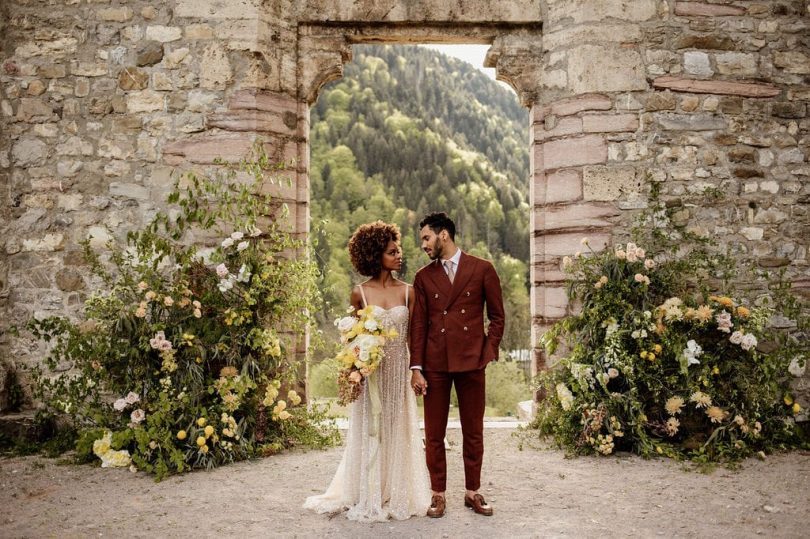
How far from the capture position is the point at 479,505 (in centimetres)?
380

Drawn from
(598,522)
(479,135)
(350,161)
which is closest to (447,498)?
(598,522)

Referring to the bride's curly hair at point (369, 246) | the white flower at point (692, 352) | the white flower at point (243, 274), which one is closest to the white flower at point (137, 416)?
the white flower at point (243, 274)

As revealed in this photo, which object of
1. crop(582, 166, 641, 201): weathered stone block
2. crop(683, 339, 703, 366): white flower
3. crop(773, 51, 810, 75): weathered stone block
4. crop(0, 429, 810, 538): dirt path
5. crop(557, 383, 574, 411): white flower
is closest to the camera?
crop(0, 429, 810, 538): dirt path

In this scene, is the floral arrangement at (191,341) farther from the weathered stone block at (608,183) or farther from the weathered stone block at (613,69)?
the weathered stone block at (613,69)

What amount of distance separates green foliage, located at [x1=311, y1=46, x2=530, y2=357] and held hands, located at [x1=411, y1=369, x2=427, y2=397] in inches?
536

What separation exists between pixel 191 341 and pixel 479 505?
8.12ft

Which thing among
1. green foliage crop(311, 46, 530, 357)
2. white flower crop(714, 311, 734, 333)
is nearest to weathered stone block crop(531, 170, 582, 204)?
white flower crop(714, 311, 734, 333)

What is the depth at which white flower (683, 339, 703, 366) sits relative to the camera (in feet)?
16.4

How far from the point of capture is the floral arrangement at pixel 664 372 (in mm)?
5012

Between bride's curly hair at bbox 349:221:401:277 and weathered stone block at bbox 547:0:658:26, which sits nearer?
bride's curly hair at bbox 349:221:401:277

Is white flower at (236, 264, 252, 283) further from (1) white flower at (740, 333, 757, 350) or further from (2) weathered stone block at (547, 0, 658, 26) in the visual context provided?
(1) white flower at (740, 333, 757, 350)

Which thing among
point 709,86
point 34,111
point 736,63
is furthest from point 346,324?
point 736,63

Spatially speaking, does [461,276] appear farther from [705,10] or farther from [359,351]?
[705,10]

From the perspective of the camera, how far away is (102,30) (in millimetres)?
5715
